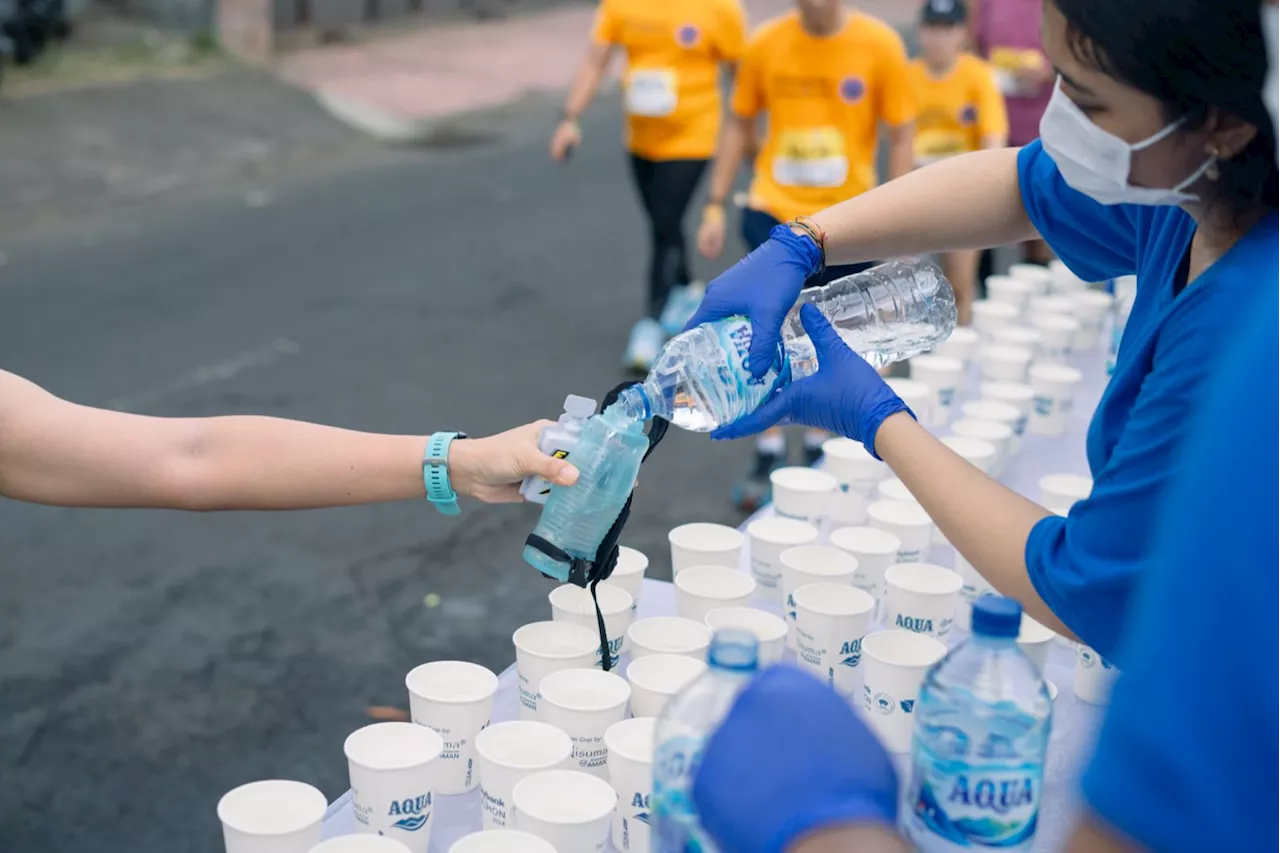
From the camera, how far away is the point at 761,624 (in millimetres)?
2016

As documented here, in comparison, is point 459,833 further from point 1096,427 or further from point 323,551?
point 323,551

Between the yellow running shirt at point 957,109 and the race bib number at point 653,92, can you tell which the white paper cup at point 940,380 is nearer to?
the yellow running shirt at point 957,109

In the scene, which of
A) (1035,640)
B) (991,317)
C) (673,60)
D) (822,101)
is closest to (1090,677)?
(1035,640)

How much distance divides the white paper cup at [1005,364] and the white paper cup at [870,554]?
118cm

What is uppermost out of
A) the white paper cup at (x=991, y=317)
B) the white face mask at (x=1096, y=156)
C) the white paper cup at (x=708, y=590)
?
the white face mask at (x=1096, y=156)

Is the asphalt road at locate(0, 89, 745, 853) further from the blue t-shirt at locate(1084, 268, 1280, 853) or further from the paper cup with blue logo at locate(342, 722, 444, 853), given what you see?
the blue t-shirt at locate(1084, 268, 1280, 853)

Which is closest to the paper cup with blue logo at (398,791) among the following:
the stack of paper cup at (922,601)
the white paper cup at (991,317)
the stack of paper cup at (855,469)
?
the stack of paper cup at (922,601)

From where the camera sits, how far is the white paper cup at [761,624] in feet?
6.48

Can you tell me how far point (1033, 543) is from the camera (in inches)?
63.1

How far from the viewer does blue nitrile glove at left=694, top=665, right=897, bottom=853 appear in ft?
3.07

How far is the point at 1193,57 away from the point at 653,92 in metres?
4.69

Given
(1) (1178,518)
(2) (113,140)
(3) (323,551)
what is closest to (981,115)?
(3) (323,551)

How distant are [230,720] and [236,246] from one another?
5175mm

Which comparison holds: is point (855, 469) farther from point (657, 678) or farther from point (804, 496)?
point (657, 678)
